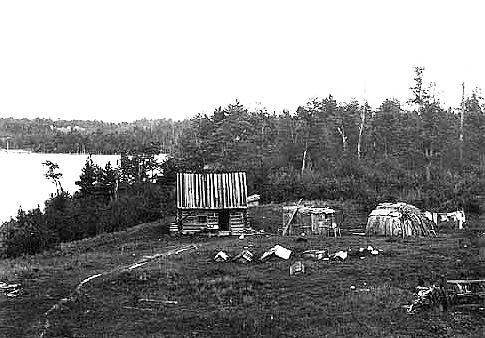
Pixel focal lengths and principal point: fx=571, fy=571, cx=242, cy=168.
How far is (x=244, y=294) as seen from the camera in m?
19.5

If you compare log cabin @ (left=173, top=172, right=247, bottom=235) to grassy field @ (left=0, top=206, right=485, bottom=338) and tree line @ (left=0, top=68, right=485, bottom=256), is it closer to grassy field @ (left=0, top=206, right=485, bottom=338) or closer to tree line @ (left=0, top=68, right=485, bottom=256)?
grassy field @ (left=0, top=206, right=485, bottom=338)

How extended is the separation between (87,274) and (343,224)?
20099mm

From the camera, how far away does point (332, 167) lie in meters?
60.7

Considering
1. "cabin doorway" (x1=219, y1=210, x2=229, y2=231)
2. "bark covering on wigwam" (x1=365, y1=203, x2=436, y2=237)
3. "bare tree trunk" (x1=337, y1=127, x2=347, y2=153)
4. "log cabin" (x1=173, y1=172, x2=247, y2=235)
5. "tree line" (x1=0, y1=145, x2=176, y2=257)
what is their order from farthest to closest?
"bare tree trunk" (x1=337, y1=127, x2=347, y2=153), "tree line" (x1=0, y1=145, x2=176, y2=257), "cabin doorway" (x1=219, y1=210, x2=229, y2=231), "log cabin" (x1=173, y1=172, x2=247, y2=235), "bark covering on wigwam" (x1=365, y1=203, x2=436, y2=237)

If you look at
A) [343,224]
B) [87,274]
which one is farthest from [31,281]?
[343,224]

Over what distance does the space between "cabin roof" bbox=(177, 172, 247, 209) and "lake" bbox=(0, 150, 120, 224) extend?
26028 mm

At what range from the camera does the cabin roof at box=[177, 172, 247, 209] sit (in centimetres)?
3531

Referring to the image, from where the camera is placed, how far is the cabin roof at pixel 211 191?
35.3 meters

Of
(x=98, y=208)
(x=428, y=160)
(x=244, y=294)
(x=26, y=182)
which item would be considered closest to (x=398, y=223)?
(x=244, y=294)

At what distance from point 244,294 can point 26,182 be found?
198ft

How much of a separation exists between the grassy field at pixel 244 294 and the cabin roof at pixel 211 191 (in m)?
5.58

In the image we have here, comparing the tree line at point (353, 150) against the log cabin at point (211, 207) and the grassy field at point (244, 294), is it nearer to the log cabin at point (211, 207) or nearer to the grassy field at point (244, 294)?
the log cabin at point (211, 207)

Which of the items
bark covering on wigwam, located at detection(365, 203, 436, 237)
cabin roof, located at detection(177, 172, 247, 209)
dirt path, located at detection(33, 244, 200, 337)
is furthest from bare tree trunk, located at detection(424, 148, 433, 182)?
dirt path, located at detection(33, 244, 200, 337)

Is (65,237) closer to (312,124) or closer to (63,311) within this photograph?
(63,311)
